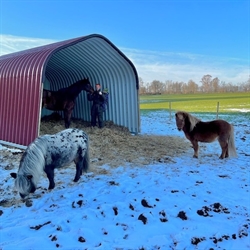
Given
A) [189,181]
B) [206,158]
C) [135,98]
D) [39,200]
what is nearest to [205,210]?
[189,181]

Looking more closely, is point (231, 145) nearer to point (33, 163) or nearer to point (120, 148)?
point (120, 148)

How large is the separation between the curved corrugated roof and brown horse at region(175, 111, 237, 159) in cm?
357

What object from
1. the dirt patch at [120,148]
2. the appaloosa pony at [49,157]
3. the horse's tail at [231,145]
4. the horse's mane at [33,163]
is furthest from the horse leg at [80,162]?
the horse's tail at [231,145]

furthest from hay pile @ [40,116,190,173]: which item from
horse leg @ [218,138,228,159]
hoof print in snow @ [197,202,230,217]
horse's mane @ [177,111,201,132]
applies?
hoof print in snow @ [197,202,230,217]

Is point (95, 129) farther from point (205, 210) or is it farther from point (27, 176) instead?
point (205, 210)

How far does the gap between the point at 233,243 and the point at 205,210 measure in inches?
28.2

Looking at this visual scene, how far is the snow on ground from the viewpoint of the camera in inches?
109

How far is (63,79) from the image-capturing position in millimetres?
11258

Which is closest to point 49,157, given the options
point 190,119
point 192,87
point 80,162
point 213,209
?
point 80,162

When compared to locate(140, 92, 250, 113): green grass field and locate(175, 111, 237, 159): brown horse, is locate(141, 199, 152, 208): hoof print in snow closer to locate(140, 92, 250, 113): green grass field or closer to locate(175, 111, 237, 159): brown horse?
locate(175, 111, 237, 159): brown horse

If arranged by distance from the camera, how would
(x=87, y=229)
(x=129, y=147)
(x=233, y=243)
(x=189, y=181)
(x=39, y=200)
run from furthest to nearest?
(x=129, y=147), (x=189, y=181), (x=39, y=200), (x=87, y=229), (x=233, y=243)

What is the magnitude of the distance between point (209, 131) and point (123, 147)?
8.59 ft

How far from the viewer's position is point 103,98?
28.7 feet

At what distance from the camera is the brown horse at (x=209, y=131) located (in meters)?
6.05
